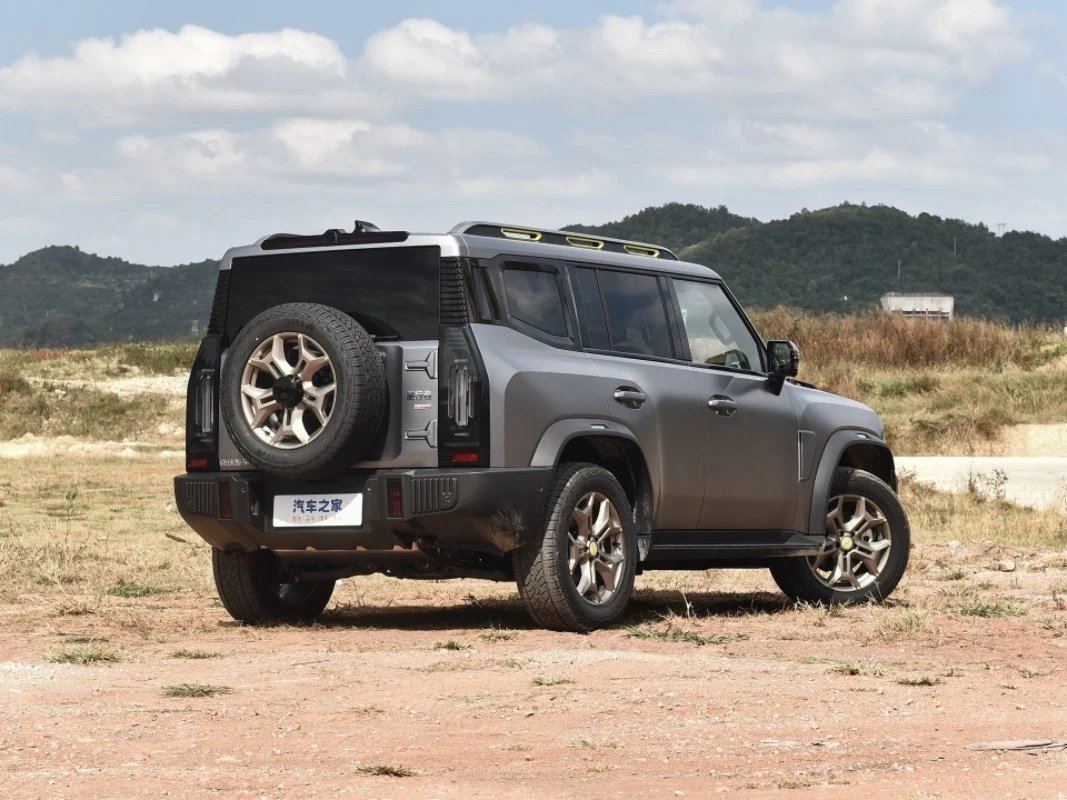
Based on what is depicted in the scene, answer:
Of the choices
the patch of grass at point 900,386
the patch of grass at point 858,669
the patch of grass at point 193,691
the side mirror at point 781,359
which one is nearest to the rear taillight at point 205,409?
the patch of grass at point 193,691

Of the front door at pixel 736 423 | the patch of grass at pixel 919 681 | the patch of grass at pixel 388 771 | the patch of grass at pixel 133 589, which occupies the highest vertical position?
the front door at pixel 736 423

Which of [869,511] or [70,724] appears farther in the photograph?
[869,511]

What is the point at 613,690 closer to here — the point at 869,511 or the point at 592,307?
the point at 592,307

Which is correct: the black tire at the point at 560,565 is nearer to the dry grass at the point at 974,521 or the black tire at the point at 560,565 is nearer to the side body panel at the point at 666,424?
the side body panel at the point at 666,424

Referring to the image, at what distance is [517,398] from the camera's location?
9484mm

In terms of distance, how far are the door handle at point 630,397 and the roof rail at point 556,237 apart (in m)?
0.88

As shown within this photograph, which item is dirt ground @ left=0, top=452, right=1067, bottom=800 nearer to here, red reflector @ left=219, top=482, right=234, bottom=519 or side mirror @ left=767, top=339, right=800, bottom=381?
red reflector @ left=219, top=482, right=234, bottom=519

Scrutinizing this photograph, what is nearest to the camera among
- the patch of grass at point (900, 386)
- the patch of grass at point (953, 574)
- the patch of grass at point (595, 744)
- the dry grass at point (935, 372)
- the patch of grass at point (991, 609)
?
the patch of grass at point (595, 744)

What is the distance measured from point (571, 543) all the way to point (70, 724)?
3.68 meters

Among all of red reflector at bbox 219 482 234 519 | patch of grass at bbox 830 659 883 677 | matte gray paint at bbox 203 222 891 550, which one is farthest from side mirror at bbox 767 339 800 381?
red reflector at bbox 219 482 234 519

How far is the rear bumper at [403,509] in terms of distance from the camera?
933cm

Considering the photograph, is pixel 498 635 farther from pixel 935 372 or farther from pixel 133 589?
pixel 935 372

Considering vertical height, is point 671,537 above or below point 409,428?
below

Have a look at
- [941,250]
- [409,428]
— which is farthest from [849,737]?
[941,250]
